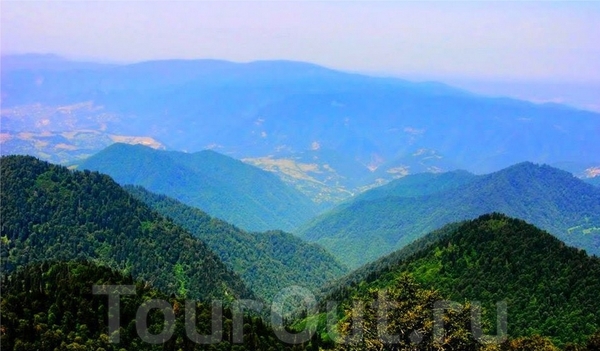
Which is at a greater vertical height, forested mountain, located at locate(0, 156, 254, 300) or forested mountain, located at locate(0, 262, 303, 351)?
forested mountain, located at locate(0, 156, 254, 300)

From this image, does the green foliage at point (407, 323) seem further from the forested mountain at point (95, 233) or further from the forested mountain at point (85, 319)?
the forested mountain at point (95, 233)

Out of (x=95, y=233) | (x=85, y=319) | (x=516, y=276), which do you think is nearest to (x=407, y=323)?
(x=85, y=319)

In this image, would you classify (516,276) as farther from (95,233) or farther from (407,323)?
(95,233)

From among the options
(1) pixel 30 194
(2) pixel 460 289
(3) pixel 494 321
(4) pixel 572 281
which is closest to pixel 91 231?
(1) pixel 30 194

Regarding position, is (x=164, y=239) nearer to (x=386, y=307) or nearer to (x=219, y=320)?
(x=219, y=320)

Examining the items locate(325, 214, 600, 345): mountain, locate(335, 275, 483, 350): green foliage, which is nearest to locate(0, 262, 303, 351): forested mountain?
locate(325, 214, 600, 345): mountain

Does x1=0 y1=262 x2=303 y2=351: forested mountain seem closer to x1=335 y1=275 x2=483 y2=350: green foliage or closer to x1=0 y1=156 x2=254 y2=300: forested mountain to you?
x1=335 y1=275 x2=483 y2=350: green foliage
